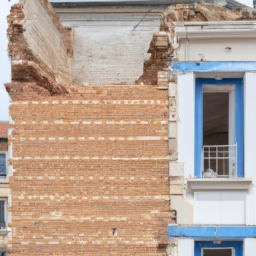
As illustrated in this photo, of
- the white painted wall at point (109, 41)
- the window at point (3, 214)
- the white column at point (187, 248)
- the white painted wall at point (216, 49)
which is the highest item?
the white painted wall at point (109, 41)

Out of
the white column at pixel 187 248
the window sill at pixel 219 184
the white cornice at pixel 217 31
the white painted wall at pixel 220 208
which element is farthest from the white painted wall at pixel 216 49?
the white column at pixel 187 248

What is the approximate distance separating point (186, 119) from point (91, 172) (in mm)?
2354

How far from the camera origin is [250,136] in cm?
873

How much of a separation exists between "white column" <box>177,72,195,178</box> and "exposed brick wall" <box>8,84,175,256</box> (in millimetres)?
336

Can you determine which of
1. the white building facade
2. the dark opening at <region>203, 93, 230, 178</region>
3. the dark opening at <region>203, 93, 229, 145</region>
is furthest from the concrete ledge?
the dark opening at <region>203, 93, 229, 145</region>

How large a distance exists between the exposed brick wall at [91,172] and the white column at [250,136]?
66.0 inches

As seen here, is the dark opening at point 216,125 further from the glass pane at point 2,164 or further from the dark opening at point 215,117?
the glass pane at point 2,164

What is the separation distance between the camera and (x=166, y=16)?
9.68 m

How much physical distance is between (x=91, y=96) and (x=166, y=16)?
2.69 meters

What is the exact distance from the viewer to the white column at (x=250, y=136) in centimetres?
860

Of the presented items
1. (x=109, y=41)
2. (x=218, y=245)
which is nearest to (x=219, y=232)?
(x=218, y=245)

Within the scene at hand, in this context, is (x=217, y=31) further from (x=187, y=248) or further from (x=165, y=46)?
(x=187, y=248)

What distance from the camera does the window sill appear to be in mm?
8484

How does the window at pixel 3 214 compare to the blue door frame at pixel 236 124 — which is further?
the window at pixel 3 214
